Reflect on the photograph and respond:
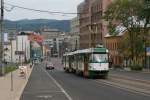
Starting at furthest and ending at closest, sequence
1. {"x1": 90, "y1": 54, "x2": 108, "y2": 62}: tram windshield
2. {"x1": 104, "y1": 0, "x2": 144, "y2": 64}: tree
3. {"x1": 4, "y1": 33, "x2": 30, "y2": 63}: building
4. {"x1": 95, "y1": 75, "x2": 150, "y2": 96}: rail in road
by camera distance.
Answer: {"x1": 4, "y1": 33, "x2": 30, "y2": 63}: building → {"x1": 104, "y1": 0, "x2": 144, "y2": 64}: tree → {"x1": 90, "y1": 54, "x2": 108, "y2": 62}: tram windshield → {"x1": 95, "y1": 75, "x2": 150, "y2": 96}: rail in road

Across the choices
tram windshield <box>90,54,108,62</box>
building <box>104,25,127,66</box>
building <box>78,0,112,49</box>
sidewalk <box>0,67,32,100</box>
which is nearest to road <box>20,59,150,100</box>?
sidewalk <box>0,67,32,100</box>

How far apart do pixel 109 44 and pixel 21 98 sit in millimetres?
105529

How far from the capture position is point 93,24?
153 m

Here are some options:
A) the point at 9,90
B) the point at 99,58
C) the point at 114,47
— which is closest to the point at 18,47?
the point at 114,47

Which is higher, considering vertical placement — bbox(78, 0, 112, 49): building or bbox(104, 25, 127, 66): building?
bbox(78, 0, 112, 49): building

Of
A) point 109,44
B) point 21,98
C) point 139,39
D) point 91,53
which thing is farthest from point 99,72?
point 109,44

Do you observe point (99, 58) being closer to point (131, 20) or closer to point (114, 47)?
point (131, 20)

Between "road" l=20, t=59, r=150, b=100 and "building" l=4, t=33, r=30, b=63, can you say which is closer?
"road" l=20, t=59, r=150, b=100

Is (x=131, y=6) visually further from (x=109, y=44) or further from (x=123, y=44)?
(x=109, y=44)

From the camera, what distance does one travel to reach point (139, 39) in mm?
95062

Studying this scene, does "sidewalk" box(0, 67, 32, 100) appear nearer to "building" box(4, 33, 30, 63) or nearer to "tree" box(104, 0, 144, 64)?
"building" box(4, 33, 30, 63)

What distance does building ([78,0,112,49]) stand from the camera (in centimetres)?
14812

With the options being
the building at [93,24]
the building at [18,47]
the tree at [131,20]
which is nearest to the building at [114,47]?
the building at [93,24]

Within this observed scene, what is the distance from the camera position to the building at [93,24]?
5832 inches
